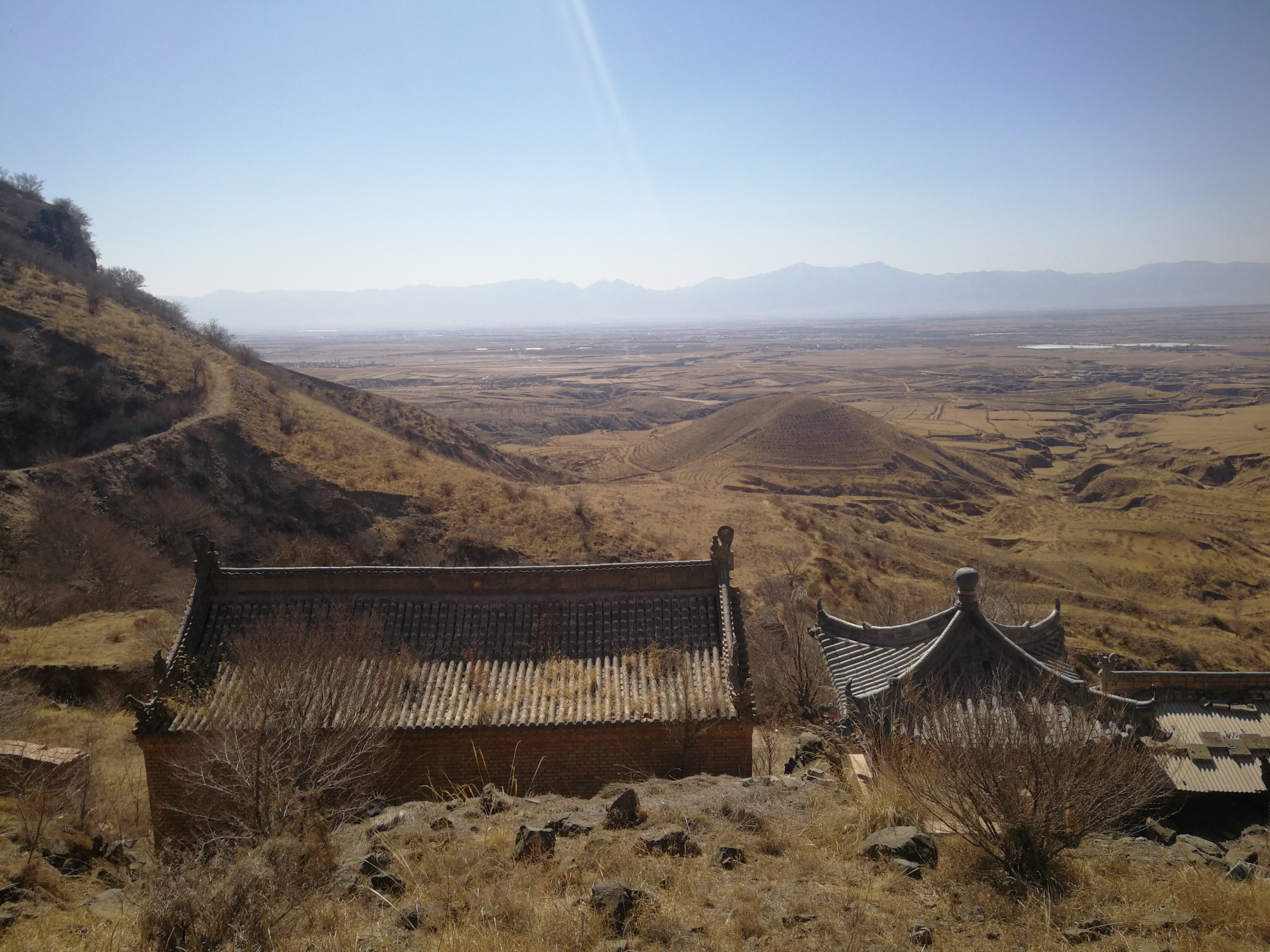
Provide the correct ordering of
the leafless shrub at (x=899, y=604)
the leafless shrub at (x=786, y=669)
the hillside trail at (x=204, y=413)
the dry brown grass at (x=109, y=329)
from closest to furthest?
the leafless shrub at (x=786, y=669) → the leafless shrub at (x=899, y=604) → the hillside trail at (x=204, y=413) → the dry brown grass at (x=109, y=329)

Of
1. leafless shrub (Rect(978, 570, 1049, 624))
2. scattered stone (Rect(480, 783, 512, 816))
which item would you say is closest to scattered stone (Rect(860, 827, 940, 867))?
scattered stone (Rect(480, 783, 512, 816))

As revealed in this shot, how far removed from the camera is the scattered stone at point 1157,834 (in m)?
11.1

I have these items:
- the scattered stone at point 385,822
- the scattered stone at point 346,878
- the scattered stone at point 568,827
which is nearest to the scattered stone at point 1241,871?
the scattered stone at point 568,827

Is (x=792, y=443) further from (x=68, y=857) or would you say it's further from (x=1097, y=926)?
(x=68, y=857)

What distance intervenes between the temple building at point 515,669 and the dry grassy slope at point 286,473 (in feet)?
57.0

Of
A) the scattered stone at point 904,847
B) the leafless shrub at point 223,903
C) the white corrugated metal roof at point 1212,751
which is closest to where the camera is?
the leafless shrub at point 223,903

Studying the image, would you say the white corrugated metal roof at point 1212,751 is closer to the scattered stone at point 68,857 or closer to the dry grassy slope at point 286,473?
the scattered stone at point 68,857

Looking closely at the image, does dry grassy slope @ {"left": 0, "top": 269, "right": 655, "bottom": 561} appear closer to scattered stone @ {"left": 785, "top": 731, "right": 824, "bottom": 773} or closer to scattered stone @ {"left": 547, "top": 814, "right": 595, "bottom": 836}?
scattered stone @ {"left": 785, "top": 731, "right": 824, "bottom": 773}

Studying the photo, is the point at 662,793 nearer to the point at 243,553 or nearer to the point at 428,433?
the point at 243,553

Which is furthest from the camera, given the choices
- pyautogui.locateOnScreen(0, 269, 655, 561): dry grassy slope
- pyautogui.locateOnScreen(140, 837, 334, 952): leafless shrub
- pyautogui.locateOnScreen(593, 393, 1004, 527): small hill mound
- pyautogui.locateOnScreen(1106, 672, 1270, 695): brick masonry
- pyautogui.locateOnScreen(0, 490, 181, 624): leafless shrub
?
pyautogui.locateOnScreen(593, 393, 1004, 527): small hill mound

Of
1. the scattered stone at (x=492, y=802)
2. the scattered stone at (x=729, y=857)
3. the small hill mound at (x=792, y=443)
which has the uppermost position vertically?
the scattered stone at (x=729, y=857)

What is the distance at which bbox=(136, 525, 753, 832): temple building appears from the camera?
449 inches

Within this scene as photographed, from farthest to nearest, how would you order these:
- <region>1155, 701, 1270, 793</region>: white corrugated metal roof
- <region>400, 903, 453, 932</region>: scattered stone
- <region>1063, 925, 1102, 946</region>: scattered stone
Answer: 1. <region>1155, 701, 1270, 793</region>: white corrugated metal roof
2. <region>400, 903, 453, 932</region>: scattered stone
3. <region>1063, 925, 1102, 946</region>: scattered stone

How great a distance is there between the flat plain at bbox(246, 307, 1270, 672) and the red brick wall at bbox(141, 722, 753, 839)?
13052mm
